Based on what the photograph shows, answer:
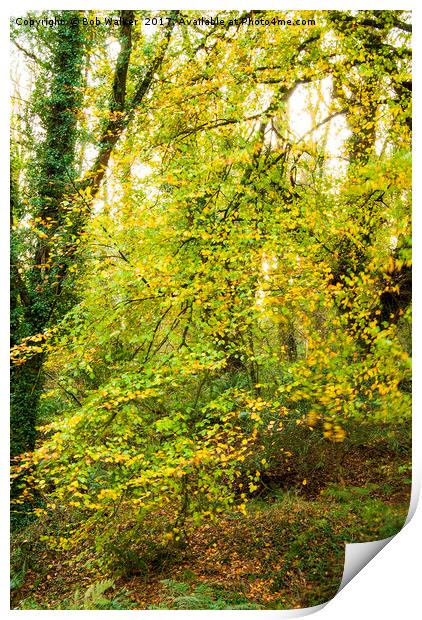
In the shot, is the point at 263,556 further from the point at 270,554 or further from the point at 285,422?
the point at 285,422

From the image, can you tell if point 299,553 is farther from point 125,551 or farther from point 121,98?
point 121,98

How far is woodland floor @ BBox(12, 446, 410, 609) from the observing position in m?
3.60

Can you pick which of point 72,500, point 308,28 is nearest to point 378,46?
point 308,28

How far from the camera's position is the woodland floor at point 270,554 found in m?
3.60

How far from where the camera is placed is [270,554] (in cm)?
385

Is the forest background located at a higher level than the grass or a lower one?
higher

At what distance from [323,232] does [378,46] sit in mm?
1791

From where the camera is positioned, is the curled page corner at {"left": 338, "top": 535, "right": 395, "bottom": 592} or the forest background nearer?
the curled page corner at {"left": 338, "top": 535, "right": 395, "bottom": 592}

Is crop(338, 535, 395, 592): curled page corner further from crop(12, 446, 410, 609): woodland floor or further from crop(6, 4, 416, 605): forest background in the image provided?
crop(6, 4, 416, 605): forest background

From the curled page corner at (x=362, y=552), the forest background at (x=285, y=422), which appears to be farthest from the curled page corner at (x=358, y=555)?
the forest background at (x=285, y=422)

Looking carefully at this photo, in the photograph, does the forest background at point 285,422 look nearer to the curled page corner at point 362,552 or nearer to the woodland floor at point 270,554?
the woodland floor at point 270,554

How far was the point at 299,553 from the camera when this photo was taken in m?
3.82

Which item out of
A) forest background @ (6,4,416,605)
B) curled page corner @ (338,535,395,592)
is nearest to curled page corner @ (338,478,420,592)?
curled page corner @ (338,535,395,592)

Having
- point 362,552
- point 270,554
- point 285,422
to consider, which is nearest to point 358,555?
Answer: point 362,552
